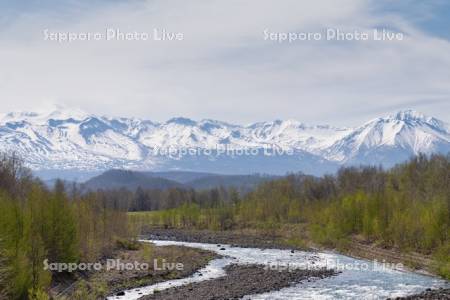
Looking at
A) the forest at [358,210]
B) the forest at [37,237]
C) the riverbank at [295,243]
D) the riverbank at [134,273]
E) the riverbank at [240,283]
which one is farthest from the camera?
the forest at [358,210]

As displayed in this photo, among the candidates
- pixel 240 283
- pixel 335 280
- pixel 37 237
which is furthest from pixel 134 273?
pixel 335 280

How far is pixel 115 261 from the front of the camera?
3036 inches

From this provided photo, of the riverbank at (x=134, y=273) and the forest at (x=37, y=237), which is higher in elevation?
the forest at (x=37, y=237)

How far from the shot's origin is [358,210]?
104125mm

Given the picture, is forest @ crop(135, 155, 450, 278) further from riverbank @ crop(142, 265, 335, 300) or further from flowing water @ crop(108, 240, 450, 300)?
riverbank @ crop(142, 265, 335, 300)

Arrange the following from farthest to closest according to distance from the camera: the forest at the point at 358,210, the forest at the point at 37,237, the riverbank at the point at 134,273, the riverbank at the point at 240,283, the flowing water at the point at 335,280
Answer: the forest at the point at 358,210, the flowing water at the point at 335,280, the riverbank at the point at 240,283, the riverbank at the point at 134,273, the forest at the point at 37,237

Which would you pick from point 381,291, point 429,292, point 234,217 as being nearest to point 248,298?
point 381,291

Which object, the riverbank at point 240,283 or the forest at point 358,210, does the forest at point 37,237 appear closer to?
the riverbank at point 240,283

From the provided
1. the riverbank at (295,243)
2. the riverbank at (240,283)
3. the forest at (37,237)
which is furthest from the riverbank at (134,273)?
the riverbank at (295,243)

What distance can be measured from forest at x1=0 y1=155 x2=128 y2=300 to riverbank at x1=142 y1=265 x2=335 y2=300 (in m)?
11.3

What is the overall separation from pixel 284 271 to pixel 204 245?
153 ft

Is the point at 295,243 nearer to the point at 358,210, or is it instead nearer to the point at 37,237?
the point at 358,210

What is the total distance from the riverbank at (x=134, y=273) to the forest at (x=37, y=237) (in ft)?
7.16

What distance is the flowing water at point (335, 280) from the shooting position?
5453 centimetres
